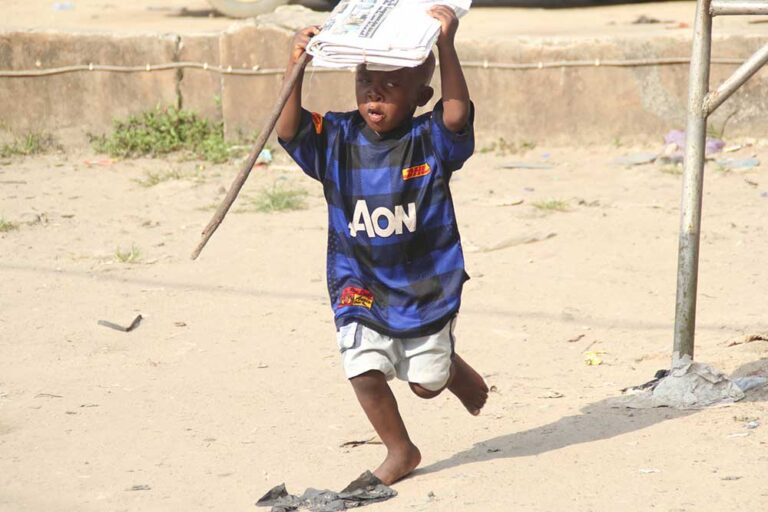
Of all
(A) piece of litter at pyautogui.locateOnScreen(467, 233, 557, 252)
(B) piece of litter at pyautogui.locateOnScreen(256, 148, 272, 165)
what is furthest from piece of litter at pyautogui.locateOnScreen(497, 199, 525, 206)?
(B) piece of litter at pyautogui.locateOnScreen(256, 148, 272, 165)

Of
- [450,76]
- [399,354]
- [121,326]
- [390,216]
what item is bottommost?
[121,326]

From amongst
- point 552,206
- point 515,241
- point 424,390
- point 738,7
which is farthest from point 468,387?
point 552,206

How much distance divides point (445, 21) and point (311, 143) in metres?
0.48

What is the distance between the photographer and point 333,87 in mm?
7105

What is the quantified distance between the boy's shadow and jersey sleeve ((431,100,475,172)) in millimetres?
834

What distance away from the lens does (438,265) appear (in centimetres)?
303

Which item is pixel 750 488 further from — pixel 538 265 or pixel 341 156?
pixel 538 265

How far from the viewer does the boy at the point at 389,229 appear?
294 cm

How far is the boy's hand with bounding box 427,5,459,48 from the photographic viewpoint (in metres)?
2.76

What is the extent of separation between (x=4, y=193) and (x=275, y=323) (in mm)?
2641

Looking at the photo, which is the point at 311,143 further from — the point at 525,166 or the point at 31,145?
the point at 31,145

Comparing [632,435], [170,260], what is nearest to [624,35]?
[170,260]

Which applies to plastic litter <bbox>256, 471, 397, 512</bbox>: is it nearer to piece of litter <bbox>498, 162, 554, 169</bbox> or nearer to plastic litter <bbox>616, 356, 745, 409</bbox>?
plastic litter <bbox>616, 356, 745, 409</bbox>

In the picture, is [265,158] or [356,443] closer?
[356,443]
